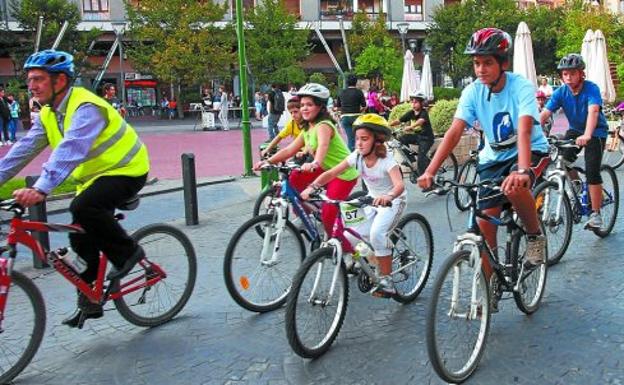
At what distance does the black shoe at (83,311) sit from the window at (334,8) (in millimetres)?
50817

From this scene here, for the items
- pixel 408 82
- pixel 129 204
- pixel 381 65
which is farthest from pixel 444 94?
pixel 129 204

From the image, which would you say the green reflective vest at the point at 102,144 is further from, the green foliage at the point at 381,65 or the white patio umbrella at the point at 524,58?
the green foliage at the point at 381,65

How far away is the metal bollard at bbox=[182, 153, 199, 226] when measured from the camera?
880 cm

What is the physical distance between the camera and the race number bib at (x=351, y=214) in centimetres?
476

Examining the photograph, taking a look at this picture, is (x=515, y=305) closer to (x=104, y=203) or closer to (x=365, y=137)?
(x=365, y=137)

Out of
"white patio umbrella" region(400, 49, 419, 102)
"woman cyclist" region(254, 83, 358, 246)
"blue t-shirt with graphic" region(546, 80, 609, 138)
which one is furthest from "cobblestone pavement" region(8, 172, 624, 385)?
"white patio umbrella" region(400, 49, 419, 102)

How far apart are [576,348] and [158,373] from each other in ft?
8.25

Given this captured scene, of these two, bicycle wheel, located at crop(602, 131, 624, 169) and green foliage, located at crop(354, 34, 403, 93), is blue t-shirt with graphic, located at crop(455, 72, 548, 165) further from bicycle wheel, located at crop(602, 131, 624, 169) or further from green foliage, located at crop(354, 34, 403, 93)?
green foliage, located at crop(354, 34, 403, 93)

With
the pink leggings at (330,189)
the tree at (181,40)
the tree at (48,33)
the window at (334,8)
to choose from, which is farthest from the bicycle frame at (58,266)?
the window at (334,8)

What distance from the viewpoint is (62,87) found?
4.30 metres

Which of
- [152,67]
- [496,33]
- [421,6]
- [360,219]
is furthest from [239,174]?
[421,6]

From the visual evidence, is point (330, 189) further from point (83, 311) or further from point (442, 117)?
point (442, 117)

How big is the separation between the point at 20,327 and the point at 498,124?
10.4 ft

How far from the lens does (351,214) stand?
4.82 metres
